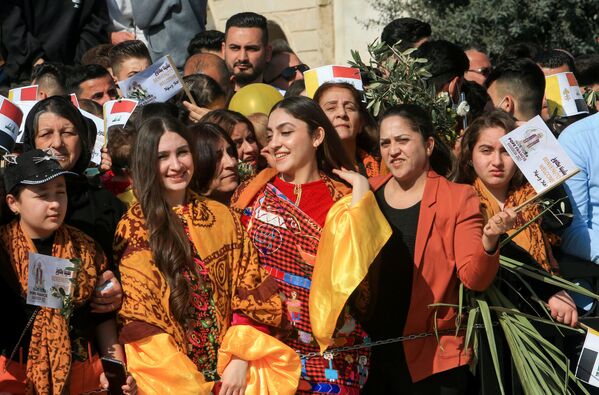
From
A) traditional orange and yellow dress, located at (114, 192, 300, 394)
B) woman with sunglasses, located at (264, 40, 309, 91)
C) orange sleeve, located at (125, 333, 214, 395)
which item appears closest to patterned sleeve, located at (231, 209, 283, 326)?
traditional orange and yellow dress, located at (114, 192, 300, 394)

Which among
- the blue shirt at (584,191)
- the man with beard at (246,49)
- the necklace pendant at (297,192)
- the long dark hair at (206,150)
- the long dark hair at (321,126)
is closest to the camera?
the necklace pendant at (297,192)

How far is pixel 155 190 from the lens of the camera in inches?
225

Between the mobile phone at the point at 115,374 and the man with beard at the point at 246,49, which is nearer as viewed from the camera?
the mobile phone at the point at 115,374

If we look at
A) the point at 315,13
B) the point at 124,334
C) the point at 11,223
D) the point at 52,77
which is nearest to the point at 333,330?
the point at 124,334

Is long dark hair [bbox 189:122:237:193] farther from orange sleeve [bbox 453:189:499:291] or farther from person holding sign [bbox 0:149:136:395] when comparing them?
orange sleeve [bbox 453:189:499:291]

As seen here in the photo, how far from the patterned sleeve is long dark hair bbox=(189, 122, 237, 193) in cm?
64

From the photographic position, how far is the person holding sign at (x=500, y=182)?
6566 millimetres

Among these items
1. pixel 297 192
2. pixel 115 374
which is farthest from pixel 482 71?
pixel 115 374

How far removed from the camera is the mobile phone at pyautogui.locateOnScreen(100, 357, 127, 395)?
17.6 feet

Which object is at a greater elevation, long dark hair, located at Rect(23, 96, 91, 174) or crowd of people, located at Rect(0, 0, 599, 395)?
long dark hair, located at Rect(23, 96, 91, 174)

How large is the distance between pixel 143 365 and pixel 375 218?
1.38 meters

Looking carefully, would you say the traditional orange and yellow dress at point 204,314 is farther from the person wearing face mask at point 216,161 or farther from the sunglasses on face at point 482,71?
the sunglasses on face at point 482,71

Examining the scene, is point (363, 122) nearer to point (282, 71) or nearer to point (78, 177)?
point (78, 177)

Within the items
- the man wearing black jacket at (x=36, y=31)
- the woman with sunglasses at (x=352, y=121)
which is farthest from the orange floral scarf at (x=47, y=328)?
the man wearing black jacket at (x=36, y=31)
